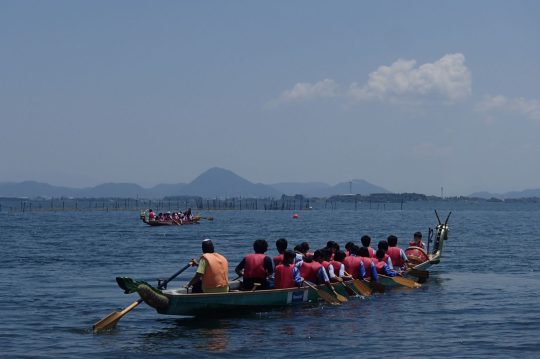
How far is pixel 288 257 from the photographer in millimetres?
23781

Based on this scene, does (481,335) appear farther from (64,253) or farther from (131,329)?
(64,253)

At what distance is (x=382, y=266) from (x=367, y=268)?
1230 mm

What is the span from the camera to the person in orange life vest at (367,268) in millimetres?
27711

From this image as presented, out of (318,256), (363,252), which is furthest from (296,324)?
(363,252)

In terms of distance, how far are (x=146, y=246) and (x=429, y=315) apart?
3692 centimetres

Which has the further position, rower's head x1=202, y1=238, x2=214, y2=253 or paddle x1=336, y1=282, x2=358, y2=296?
paddle x1=336, y1=282, x2=358, y2=296

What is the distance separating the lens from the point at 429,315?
2459cm

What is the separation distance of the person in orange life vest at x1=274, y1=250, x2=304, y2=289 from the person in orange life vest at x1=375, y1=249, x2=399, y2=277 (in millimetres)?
5577

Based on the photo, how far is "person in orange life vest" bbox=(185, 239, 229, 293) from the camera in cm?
2131

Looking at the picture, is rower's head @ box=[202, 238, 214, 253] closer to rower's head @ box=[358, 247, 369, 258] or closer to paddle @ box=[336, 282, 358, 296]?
paddle @ box=[336, 282, 358, 296]

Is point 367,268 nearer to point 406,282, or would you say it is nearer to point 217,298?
point 406,282

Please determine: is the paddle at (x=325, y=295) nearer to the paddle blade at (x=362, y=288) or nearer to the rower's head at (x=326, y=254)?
the rower's head at (x=326, y=254)

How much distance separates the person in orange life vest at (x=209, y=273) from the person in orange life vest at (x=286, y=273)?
2.22 meters

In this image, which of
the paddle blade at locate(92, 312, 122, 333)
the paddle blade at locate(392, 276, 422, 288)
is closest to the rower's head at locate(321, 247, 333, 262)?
the paddle blade at locate(392, 276, 422, 288)
